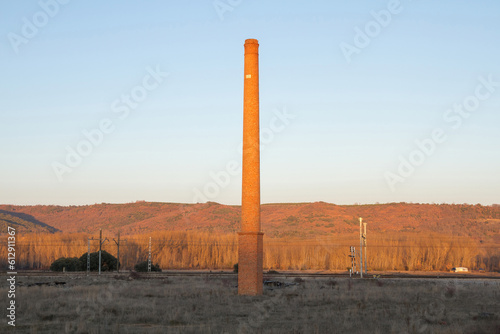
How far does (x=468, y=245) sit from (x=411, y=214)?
54301 millimetres

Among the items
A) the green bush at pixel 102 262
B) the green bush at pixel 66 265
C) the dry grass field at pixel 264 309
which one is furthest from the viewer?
the green bush at pixel 102 262

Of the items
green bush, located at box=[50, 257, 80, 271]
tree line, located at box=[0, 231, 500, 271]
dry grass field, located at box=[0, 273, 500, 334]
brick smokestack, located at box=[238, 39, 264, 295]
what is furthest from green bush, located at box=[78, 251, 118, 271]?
brick smokestack, located at box=[238, 39, 264, 295]

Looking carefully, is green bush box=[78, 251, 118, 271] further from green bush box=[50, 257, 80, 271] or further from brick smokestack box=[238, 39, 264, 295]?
brick smokestack box=[238, 39, 264, 295]

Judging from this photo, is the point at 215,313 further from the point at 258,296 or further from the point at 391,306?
the point at 391,306

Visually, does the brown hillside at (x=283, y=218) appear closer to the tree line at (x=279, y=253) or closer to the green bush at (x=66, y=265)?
the tree line at (x=279, y=253)

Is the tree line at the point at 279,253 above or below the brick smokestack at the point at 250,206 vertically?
below

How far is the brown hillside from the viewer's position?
93.6 meters

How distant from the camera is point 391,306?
20.9 m

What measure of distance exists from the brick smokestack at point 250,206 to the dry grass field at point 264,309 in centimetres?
88

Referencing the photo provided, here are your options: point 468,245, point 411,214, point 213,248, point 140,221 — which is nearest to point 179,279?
point 213,248

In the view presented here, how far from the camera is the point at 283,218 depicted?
107750mm

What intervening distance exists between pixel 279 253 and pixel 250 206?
25.5 m

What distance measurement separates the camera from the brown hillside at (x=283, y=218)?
93625 millimetres

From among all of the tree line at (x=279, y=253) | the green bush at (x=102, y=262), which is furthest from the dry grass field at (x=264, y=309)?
the tree line at (x=279, y=253)
